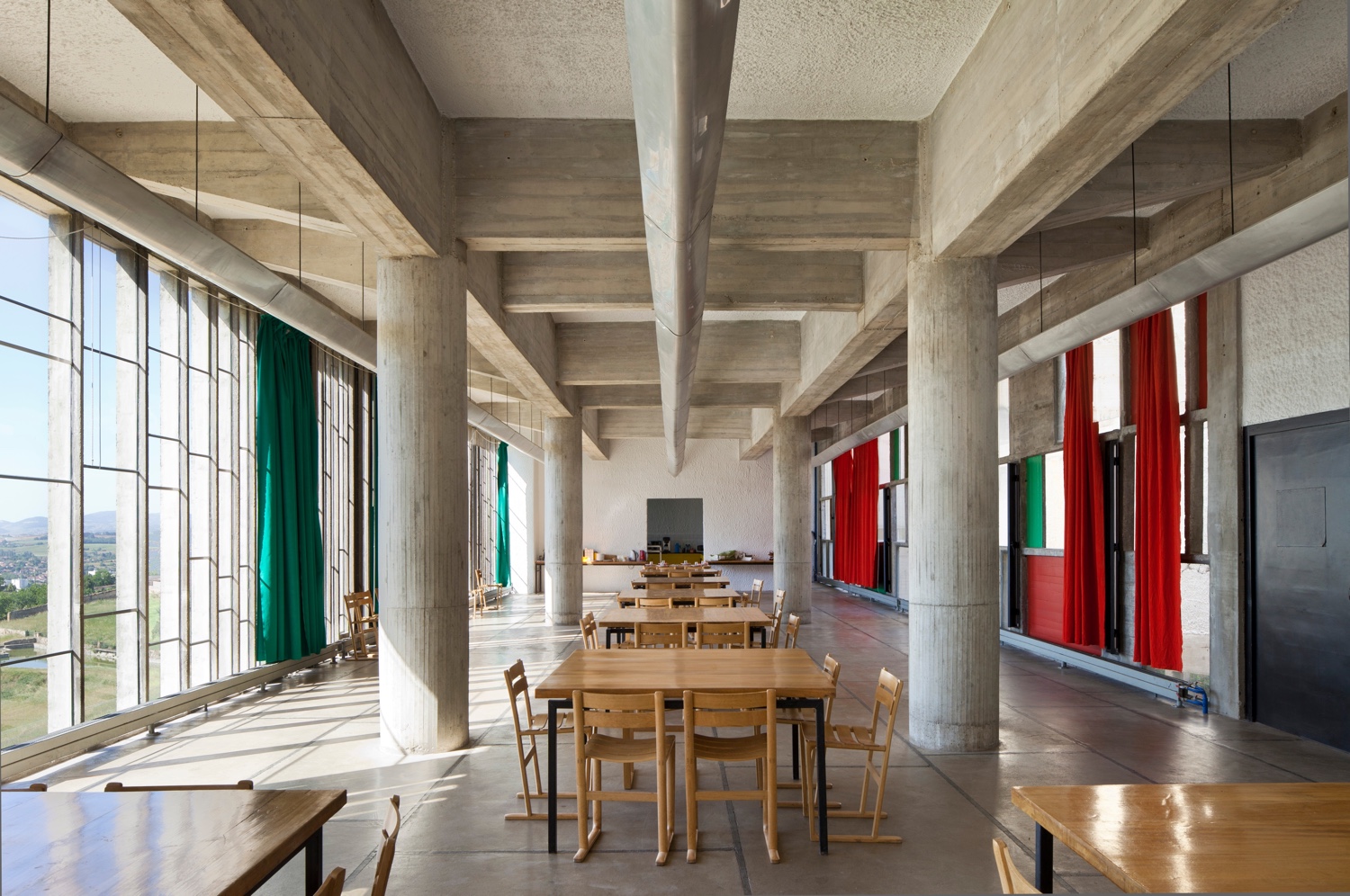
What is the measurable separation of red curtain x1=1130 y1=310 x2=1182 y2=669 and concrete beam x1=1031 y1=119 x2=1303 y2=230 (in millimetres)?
2267

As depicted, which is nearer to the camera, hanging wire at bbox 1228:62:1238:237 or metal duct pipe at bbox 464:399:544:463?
hanging wire at bbox 1228:62:1238:237

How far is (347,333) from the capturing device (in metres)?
7.42

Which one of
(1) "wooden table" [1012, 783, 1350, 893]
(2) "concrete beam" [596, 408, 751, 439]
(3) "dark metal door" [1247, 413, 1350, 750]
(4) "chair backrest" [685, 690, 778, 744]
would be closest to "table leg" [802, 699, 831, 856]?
(4) "chair backrest" [685, 690, 778, 744]

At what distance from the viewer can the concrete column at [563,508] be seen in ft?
52.7

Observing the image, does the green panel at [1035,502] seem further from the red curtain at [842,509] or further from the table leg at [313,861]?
the table leg at [313,861]

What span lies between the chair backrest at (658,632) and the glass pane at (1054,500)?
244 inches

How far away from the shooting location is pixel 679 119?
3461 mm

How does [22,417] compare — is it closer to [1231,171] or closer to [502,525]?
[1231,171]

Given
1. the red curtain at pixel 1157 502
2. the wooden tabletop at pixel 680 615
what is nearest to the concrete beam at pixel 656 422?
the wooden tabletop at pixel 680 615

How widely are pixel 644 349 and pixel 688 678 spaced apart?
331 inches

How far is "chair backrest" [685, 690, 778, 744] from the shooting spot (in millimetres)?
4254

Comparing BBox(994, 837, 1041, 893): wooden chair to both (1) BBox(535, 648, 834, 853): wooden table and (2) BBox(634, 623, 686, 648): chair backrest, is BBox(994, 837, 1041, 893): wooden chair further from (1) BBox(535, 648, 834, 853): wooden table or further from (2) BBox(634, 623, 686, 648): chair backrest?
(2) BBox(634, 623, 686, 648): chair backrest

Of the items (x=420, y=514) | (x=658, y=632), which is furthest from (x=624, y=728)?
(x=658, y=632)

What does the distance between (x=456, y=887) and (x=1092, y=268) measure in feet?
27.2
